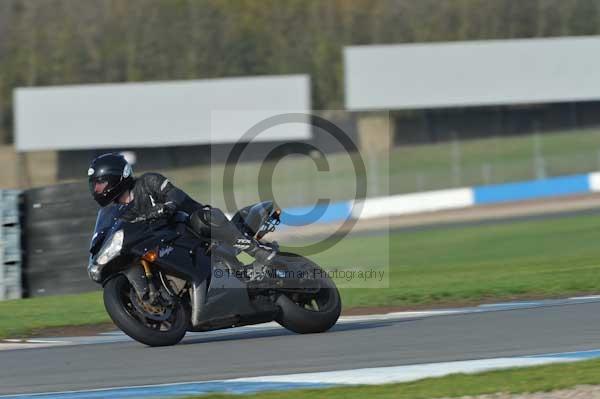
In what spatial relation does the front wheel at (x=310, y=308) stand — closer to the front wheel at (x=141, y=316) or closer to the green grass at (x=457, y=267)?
the front wheel at (x=141, y=316)

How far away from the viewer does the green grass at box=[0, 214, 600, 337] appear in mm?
10672

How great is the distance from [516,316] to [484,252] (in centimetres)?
997

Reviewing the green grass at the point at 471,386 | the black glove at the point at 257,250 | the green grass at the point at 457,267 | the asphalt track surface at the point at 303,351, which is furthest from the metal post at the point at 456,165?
the green grass at the point at 471,386

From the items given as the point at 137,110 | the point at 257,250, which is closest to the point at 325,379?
the point at 257,250

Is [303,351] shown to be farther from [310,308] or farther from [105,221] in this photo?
[105,221]

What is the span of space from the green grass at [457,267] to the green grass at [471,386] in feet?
14.1

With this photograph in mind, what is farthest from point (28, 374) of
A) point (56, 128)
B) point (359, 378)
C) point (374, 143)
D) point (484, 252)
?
point (374, 143)

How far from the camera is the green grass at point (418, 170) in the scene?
2742 centimetres

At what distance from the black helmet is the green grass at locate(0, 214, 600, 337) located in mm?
2613

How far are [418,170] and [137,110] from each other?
33.7ft

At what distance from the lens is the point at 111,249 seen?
7270mm

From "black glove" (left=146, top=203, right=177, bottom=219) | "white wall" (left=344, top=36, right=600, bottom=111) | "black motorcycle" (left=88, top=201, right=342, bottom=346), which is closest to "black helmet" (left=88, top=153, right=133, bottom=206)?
"black motorcycle" (left=88, top=201, right=342, bottom=346)

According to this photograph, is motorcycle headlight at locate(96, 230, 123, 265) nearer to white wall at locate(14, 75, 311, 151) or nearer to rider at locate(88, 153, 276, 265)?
rider at locate(88, 153, 276, 265)

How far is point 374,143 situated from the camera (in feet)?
126
